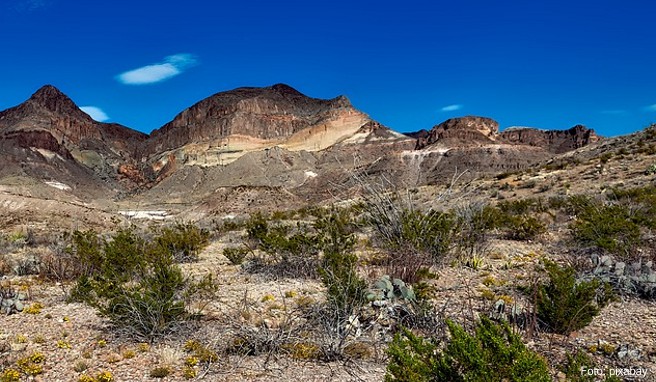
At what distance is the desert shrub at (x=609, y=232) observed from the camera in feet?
34.2

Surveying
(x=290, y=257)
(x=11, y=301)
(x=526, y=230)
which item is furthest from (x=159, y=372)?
(x=526, y=230)

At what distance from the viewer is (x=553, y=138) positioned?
400ft

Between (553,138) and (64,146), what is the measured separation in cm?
13356

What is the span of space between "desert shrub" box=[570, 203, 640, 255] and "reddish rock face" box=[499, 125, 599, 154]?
107m

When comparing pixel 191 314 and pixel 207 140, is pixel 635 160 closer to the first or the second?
pixel 191 314

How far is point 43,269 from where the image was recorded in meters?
11.5

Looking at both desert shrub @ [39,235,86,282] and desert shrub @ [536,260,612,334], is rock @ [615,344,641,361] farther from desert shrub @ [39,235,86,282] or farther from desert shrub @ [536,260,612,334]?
desert shrub @ [39,235,86,282]

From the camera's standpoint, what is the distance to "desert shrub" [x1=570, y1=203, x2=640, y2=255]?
34.2 ft

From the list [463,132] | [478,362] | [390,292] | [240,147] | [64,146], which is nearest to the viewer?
[478,362]

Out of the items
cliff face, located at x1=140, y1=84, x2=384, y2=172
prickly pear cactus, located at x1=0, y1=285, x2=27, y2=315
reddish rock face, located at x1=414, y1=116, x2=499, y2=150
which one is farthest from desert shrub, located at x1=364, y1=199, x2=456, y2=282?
cliff face, located at x1=140, y1=84, x2=384, y2=172

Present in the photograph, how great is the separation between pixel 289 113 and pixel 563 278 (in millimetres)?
157858

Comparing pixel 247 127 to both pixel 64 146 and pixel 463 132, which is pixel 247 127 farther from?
pixel 463 132

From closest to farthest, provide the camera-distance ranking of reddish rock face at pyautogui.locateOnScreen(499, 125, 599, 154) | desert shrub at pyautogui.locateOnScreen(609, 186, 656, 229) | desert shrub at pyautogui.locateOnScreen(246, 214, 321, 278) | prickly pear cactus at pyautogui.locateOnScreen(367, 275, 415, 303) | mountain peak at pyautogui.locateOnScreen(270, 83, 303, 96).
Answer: prickly pear cactus at pyautogui.locateOnScreen(367, 275, 415, 303)
desert shrub at pyautogui.locateOnScreen(246, 214, 321, 278)
desert shrub at pyautogui.locateOnScreen(609, 186, 656, 229)
reddish rock face at pyautogui.locateOnScreen(499, 125, 599, 154)
mountain peak at pyautogui.locateOnScreen(270, 83, 303, 96)

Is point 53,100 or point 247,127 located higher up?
point 53,100
